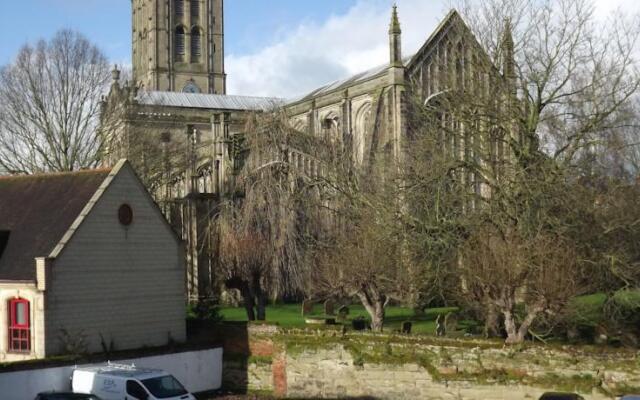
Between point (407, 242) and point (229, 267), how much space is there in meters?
9.04

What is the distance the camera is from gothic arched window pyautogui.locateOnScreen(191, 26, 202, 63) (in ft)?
290

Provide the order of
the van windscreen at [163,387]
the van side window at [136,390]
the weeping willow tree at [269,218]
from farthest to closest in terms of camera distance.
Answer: the weeping willow tree at [269,218], the van windscreen at [163,387], the van side window at [136,390]

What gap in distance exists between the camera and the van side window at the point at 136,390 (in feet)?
73.9

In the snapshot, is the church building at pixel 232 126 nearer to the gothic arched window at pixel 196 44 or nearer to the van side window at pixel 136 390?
the van side window at pixel 136 390

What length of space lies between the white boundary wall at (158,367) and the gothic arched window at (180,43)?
62554 millimetres

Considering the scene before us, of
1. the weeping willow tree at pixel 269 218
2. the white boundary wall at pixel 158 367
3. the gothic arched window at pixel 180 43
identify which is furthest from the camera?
the gothic arched window at pixel 180 43

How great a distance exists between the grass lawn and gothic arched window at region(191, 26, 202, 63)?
48.0 metres

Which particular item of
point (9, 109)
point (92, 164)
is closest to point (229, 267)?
point (92, 164)

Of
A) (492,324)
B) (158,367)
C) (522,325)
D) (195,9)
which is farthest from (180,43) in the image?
(522,325)

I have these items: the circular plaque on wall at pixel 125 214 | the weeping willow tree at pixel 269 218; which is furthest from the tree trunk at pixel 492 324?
the circular plaque on wall at pixel 125 214

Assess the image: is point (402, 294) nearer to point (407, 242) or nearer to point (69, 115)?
point (407, 242)

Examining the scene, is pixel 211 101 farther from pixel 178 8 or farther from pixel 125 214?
pixel 125 214

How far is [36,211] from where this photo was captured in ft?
94.7

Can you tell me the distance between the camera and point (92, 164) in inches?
1785
